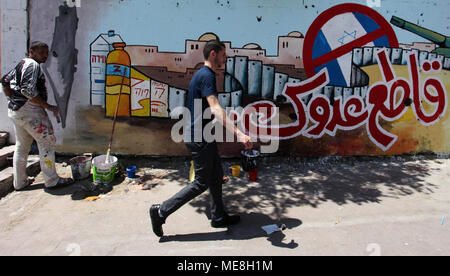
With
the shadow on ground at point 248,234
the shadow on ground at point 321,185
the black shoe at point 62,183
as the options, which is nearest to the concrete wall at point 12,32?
the black shoe at point 62,183

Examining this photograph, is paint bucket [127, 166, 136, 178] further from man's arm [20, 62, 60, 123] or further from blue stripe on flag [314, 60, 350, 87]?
blue stripe on flag [314, 60, 350, 87]

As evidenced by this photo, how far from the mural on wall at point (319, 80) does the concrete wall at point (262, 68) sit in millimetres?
19

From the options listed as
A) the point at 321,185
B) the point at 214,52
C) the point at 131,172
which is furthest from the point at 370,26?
the point at 131,172

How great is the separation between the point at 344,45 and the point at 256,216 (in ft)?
13.0

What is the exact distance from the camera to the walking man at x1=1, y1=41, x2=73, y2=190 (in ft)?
14.2

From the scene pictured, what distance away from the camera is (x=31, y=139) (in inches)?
186

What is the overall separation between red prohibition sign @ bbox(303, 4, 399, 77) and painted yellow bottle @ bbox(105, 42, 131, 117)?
3293mm

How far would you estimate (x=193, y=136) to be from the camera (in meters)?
3.47

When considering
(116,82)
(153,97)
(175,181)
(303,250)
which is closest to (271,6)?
(153,97)

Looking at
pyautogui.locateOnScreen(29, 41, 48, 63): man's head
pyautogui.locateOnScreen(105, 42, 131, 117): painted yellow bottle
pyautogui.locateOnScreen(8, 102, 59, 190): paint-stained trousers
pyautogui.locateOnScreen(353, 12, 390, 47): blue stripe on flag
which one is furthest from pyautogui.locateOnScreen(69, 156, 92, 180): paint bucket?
pyautogui.locateOnScreen(353, 12, 390, 47): blue stripe on flag

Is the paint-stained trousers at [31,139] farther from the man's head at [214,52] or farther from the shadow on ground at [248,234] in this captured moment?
the man's head at [214,52]

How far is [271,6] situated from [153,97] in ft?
8.90

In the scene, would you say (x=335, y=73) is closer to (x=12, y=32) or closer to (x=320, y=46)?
(x=320, y=46)

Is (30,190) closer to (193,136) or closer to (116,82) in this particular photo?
(116,82)
